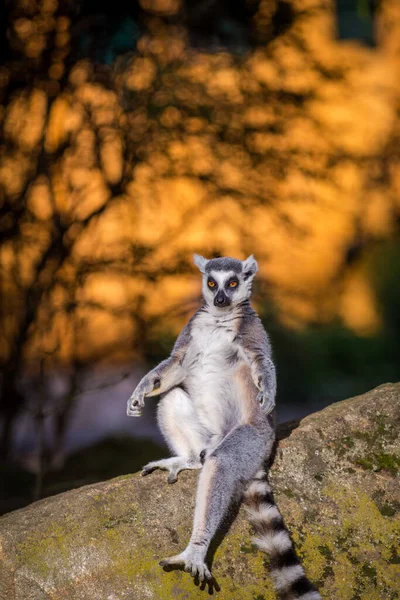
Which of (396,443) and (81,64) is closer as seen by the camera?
(396,443)

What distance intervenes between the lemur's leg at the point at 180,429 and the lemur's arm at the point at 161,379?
0.18 feet

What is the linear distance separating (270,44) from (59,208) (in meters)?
2.67

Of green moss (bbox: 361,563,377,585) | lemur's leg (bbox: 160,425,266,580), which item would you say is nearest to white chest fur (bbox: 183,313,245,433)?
lemur's leg (bbox: 160,425,266,580)

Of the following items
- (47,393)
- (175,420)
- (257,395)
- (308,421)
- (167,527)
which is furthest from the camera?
(47,393)

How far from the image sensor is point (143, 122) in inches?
257

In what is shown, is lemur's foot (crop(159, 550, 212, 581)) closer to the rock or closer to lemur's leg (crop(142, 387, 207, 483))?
the rock

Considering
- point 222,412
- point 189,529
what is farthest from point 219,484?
point 222,412

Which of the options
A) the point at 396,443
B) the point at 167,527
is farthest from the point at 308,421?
the point at 167,527

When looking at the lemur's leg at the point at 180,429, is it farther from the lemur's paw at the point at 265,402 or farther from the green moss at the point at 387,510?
the green moss at the point at 387,510

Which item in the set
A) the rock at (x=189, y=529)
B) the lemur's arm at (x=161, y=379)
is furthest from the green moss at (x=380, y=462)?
the lemur's arm at (x=161, y=379)

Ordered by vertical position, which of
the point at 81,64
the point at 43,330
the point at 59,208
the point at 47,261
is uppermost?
the point at 81,64

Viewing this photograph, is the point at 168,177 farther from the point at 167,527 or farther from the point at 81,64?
the point at 167,527

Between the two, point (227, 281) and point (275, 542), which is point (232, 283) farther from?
point (275, 542)

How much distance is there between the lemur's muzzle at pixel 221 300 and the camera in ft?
11.0
